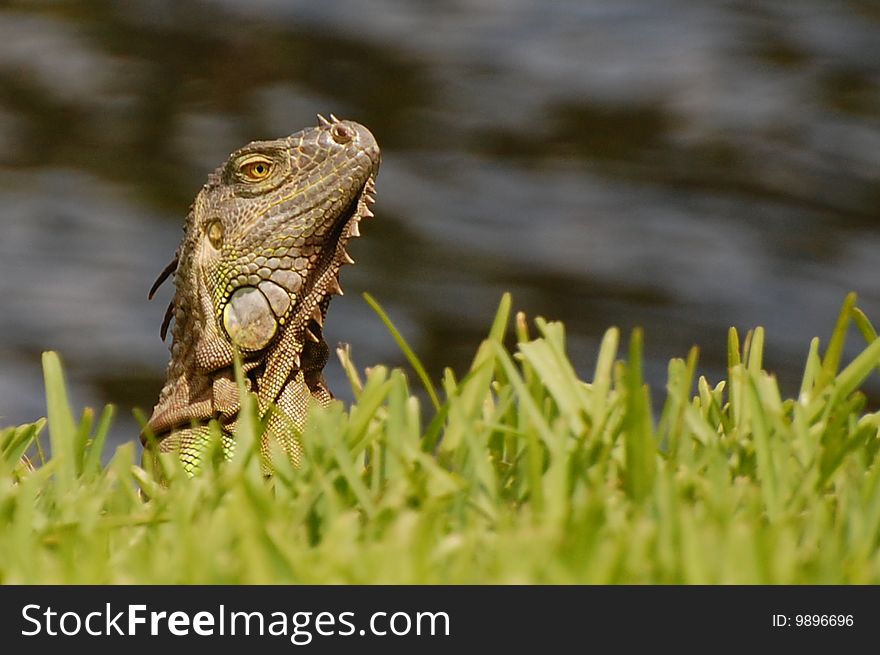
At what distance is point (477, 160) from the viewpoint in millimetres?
7785

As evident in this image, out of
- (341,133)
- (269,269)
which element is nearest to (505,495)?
(269,269)

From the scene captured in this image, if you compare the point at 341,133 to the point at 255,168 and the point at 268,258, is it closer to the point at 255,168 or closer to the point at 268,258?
the point at 255,168

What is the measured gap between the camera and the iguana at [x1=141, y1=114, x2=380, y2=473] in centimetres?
353

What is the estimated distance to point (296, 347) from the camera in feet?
11.7

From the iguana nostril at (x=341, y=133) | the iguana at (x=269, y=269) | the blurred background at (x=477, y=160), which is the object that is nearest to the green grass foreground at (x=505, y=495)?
the iguana at (x=269, y=269)

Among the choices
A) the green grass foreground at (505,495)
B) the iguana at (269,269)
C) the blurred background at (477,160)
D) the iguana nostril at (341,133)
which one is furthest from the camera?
the blurred background at (477,160)

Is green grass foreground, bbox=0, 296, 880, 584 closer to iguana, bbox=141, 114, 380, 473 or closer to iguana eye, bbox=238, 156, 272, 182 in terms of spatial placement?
iguana, bbox=141, 114, 380, 473

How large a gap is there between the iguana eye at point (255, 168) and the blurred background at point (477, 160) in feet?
9.74

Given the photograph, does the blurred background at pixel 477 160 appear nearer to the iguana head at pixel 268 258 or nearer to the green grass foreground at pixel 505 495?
the iguana head at pixel 268 258

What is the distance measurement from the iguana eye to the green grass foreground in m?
1.22

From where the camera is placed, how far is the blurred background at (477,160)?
702 cm

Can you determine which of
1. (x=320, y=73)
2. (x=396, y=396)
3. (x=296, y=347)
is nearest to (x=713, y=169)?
(x=320, y=73)

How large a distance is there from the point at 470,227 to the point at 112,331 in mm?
1996

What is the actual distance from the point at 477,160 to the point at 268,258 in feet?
14.2
